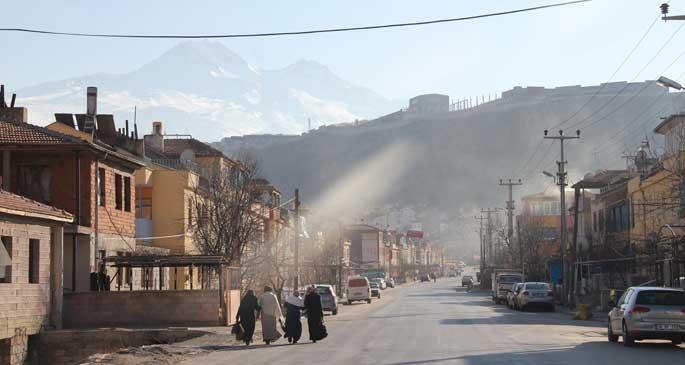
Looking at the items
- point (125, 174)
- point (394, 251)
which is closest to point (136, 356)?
point (125, 174)

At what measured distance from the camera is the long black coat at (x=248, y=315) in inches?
1193

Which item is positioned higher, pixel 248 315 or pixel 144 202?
pixel 144 202

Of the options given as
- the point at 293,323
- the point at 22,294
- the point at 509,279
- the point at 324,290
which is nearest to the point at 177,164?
the point at 324,290

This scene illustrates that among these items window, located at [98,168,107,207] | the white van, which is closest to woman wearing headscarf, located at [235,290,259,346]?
window, located at [98,168,107,207]

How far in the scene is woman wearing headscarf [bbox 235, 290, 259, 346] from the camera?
3030 cm

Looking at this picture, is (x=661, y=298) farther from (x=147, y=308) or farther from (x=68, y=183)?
(x=68, y=183)

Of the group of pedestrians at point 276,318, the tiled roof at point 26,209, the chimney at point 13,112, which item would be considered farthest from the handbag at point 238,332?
the chimney at point 13,112

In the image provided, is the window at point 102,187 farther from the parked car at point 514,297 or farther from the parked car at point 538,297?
the parked car at point 514,297

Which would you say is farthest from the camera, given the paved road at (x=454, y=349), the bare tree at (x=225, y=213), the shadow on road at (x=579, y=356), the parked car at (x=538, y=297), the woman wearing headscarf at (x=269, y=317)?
the parked car at (x=538, y=297)

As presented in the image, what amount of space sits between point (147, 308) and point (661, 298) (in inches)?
754

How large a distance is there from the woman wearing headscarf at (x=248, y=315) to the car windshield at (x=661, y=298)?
10.9 m

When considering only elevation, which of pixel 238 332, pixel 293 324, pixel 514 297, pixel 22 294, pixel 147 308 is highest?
pixel 22 294

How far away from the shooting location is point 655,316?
26.7 meters

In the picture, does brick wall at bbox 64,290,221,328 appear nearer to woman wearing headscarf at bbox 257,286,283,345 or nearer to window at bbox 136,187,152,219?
woman wearing headscarf at bbox 257,286,283,345
